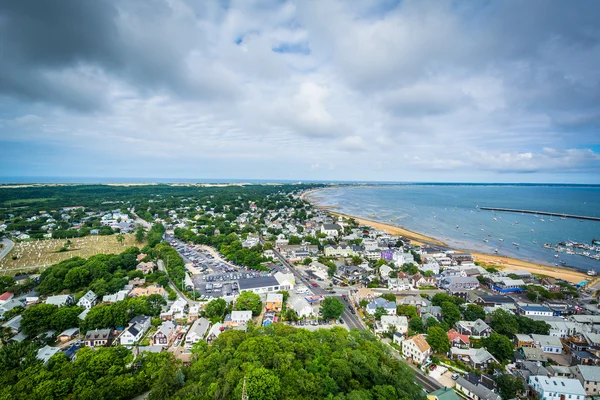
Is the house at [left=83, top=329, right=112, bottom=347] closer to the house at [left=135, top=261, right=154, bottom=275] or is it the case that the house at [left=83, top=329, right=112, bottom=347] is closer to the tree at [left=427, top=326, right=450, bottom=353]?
the house at [left=135, top=261, right=154, bottom=275]

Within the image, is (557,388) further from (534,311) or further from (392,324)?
(534,311)

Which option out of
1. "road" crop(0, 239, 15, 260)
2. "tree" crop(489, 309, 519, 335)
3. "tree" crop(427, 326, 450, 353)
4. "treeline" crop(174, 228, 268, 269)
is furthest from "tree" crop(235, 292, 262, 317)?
"road" crop(0, 239, 15, 260)

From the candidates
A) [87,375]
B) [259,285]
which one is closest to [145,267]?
[259,285]

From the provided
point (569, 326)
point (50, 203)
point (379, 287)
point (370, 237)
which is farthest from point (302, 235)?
point (50, 203)

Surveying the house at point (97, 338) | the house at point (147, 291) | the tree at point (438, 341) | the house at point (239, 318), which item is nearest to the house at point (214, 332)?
the house at point (239, 318)

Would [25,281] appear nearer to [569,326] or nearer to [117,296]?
[117,296]

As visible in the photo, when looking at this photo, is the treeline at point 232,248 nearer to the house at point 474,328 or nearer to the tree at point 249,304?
the tree at point 249,304

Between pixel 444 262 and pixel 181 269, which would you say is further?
pixel 444 262
